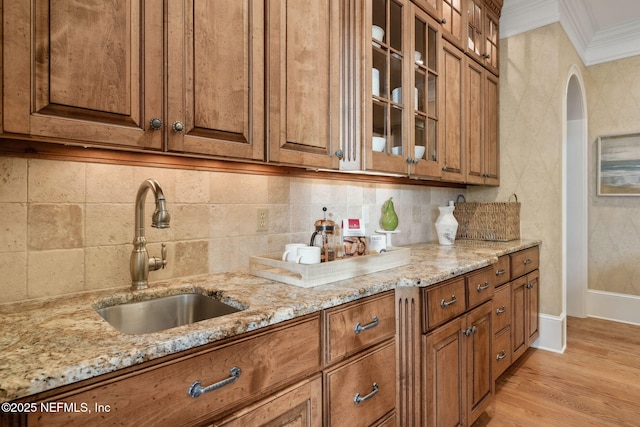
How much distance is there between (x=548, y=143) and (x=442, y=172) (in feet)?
3.96

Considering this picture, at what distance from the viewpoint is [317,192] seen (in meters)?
1.98

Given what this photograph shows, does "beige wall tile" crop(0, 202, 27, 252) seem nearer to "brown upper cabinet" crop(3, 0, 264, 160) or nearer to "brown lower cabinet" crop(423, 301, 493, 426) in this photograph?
"brown upper cabinet" crop(3, 0, 264, 160)

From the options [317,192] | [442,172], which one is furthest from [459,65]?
[317,192]

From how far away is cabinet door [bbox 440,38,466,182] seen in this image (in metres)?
2.33

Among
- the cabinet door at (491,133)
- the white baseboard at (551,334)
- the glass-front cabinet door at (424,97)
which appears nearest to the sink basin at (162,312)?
the glass-front cabinet door at (424,97)

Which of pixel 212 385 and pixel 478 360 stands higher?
pixel 212 385

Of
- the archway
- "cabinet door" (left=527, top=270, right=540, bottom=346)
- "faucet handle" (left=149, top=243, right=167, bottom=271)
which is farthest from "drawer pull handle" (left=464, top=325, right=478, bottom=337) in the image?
the archway

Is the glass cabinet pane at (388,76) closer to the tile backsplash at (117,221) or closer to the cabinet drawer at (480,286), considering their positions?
the tile backsplash at (117,221)

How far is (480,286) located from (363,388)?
0.96 metres

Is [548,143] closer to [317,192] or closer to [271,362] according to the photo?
[317,192]

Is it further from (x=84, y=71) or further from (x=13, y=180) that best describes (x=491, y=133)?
(x=13, y=180)

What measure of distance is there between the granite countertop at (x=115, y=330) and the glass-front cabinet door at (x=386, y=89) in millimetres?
602

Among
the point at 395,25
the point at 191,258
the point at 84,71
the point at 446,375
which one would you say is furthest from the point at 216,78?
the point at 446,375

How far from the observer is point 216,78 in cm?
119
